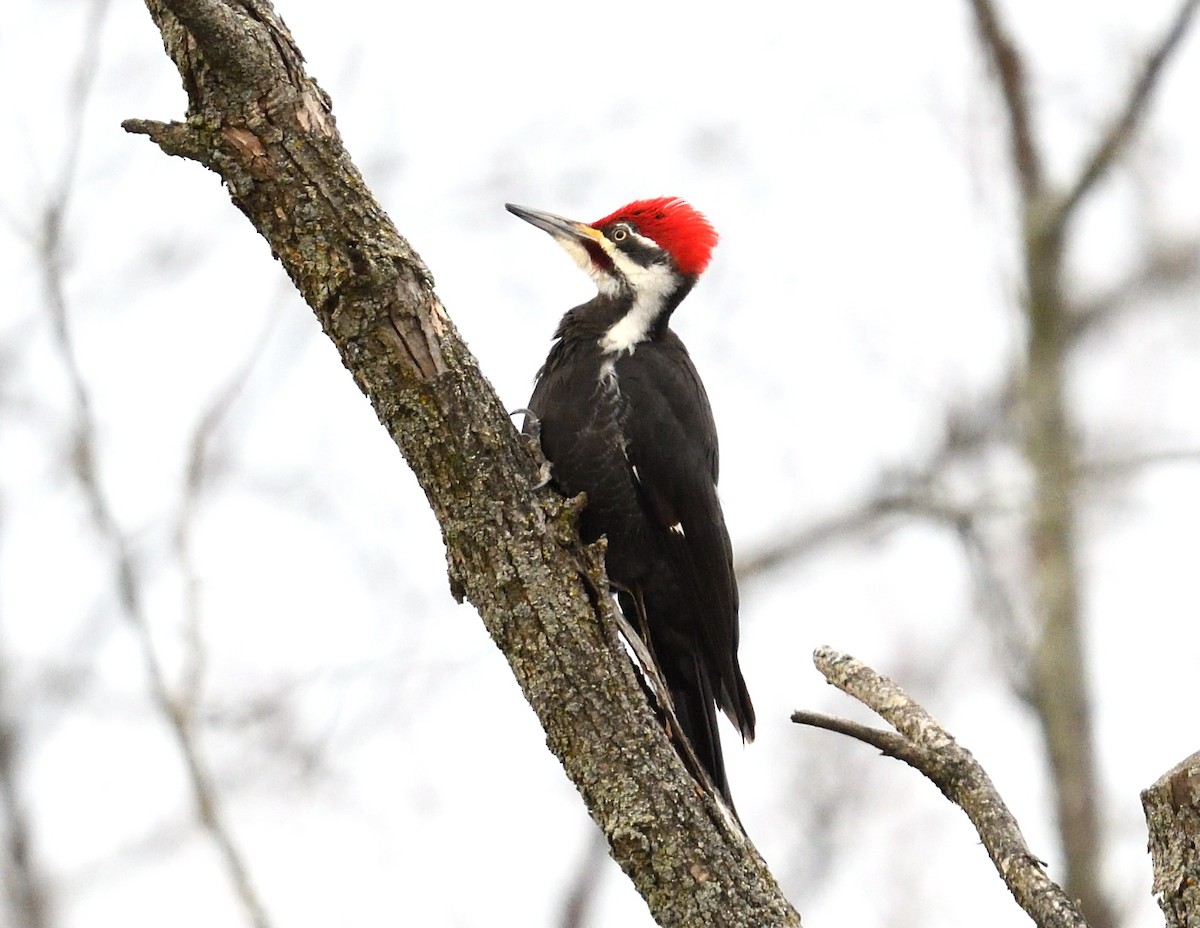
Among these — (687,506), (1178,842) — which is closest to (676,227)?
(687,506)

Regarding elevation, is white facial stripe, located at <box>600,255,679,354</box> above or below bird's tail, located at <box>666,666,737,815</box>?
above

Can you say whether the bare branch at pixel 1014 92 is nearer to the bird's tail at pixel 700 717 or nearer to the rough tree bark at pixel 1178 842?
the bird's tail at pixel 700 717

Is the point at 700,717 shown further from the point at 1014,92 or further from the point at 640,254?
the point at 1014,92

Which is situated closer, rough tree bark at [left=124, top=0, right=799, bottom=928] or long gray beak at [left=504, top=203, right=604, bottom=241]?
rough tree bark at [left=124, top=0, right=799, bottom=928]

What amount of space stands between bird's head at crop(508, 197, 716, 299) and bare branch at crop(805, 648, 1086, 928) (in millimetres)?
1889

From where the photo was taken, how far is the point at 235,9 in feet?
8.52

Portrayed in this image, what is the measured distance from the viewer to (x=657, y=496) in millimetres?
3881

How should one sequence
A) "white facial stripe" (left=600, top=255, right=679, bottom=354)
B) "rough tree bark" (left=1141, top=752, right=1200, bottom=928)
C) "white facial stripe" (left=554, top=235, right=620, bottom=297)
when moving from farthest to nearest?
"white facial stripe" (left=554, top=235, right=620, bottom=297) < "white facial stripe" (left=600, top=255, right=679, bottom=354) < "rough tree bark" (left=1141, top=752, right=1200, bottom=928)

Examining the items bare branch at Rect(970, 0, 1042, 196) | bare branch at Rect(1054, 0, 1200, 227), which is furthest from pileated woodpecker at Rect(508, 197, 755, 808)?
bare branch at Rect(970, 0, 1042, 196)

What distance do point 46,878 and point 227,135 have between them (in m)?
3.77

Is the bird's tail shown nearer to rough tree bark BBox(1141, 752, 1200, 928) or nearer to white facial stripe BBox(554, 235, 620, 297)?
white facial stripe BBox(554, 235, 620, 297)

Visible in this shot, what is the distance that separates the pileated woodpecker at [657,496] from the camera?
3.80 m

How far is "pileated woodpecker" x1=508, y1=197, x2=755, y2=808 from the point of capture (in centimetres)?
380

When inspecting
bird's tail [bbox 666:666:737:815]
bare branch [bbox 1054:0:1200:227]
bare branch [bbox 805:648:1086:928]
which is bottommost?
bare branch [bbox 805:648:1086:928]
